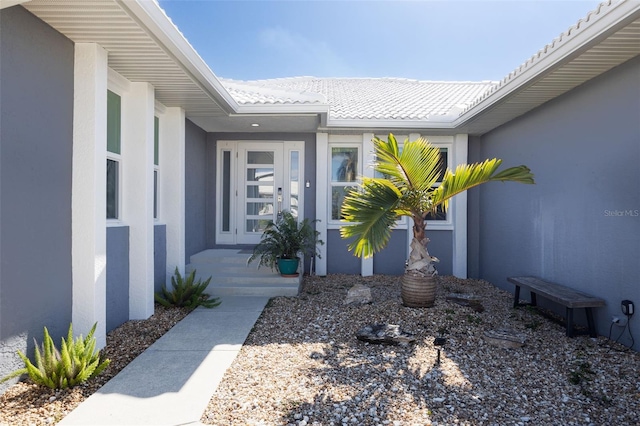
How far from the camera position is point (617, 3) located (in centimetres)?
301

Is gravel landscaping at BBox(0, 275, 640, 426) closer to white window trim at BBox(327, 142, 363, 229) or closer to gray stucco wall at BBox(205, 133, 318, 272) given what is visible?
white window trim at BBox(327, 142, 363, 229)

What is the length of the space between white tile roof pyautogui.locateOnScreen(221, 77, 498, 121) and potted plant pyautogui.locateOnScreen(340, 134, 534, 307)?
1.72 m

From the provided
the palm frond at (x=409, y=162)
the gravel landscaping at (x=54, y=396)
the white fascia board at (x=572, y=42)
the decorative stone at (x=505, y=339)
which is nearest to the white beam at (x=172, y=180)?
the gravel landscaping at (x=54, y=396)

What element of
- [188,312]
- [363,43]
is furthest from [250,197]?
[363,43]

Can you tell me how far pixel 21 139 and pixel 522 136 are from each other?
6.67 metres

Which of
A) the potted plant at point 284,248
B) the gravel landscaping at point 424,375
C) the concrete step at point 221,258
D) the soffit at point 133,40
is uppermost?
the soffit at point 133,40

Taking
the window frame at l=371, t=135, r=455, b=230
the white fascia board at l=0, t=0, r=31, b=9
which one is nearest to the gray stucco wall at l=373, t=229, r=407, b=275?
the window frame at l=371, t=135, r=455, b=230

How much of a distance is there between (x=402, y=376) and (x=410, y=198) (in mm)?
2333

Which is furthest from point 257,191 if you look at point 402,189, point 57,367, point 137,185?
point 57,367

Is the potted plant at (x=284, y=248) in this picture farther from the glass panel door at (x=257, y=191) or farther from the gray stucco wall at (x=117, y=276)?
the gray stucco wall at (x=117, y=276)

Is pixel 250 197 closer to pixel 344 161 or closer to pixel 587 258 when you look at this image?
pixel 344 161

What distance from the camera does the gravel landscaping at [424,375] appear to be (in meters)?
2.61

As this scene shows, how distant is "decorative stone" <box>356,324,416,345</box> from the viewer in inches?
154

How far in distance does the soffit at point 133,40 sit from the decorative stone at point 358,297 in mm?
3645
